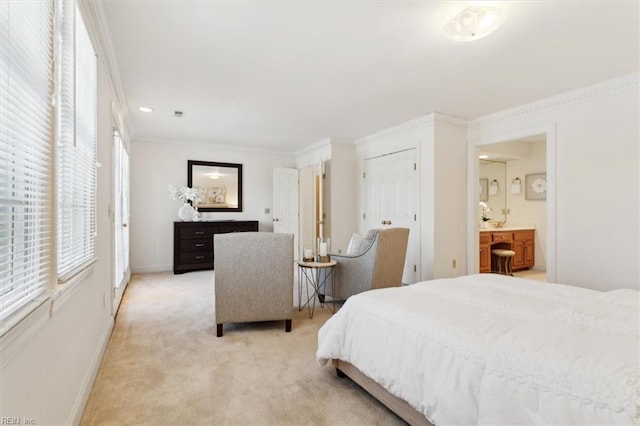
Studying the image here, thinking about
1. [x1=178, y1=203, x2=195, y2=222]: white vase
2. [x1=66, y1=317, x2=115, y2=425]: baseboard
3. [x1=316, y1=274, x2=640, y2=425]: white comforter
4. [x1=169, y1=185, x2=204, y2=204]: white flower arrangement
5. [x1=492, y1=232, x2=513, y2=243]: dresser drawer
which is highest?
[x1=169, y1=185, x2=204, y2=204]: white flower arrangement

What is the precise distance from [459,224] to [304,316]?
8.52ft

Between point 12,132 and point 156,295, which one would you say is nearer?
point 12,132

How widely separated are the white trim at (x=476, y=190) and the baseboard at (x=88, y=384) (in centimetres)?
430

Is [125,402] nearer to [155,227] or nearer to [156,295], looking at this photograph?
[156,295]

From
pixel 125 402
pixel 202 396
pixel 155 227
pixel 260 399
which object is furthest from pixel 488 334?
pixel 155 227

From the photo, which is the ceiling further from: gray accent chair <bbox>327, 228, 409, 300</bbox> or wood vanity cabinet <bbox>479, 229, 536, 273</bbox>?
wood vanity cabinet <bbox>479, 229, 536, 273</bbox>

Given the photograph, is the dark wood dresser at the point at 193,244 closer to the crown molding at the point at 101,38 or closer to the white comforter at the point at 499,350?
the crown molding at the point at 101,38

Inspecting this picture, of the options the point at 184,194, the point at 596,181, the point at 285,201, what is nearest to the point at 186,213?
the point at 184,194

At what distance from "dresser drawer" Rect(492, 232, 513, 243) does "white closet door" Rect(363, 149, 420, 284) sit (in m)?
1.76

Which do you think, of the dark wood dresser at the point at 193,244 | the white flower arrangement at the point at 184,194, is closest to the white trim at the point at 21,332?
the dark wood dresser at the point at 193,244

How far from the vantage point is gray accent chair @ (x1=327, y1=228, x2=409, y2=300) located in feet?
10.8

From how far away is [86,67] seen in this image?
2.08 meters

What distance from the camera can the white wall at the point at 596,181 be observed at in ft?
10.3

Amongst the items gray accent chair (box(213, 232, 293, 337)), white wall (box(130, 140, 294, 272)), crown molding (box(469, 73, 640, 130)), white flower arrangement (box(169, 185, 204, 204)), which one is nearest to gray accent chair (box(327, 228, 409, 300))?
gray accent chair (box(213, 232, 293, 337))
